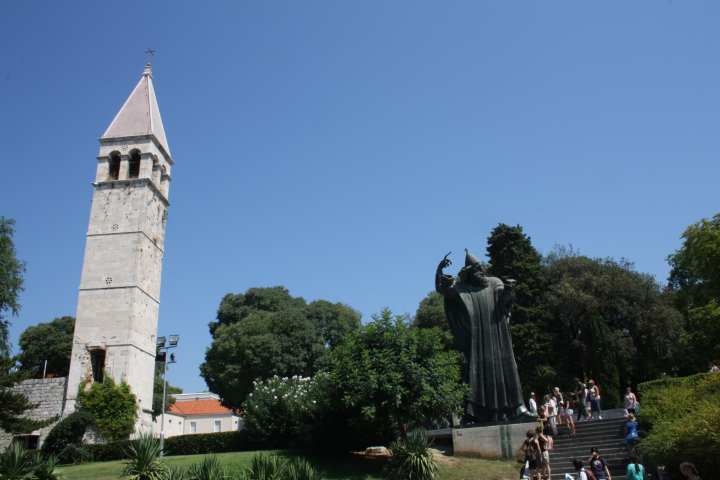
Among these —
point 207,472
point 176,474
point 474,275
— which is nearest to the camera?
point 207,472

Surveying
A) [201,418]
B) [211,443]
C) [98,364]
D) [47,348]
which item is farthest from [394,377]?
[201,418]

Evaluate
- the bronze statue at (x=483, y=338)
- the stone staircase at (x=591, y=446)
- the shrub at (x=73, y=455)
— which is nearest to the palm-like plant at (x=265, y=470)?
the stone staircase at (x=591, y=446)

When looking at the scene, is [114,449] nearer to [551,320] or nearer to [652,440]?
[652,440]

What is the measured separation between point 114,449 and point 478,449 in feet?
57.5

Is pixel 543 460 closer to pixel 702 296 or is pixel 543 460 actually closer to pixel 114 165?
pixel 702 296

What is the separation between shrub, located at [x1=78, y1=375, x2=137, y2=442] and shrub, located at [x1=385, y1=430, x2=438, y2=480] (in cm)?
1980

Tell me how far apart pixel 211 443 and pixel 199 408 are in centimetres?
4482

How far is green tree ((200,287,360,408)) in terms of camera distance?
137 ft

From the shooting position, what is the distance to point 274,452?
21.6 meters

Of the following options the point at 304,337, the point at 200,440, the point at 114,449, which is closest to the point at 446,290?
the point at 200,440

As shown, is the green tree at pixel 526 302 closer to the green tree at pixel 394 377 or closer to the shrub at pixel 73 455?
the green tree at pixel 394 377

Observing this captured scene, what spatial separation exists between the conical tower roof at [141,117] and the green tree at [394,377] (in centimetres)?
2509

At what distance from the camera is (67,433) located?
28.4 metres

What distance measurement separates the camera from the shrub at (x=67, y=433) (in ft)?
90.6
